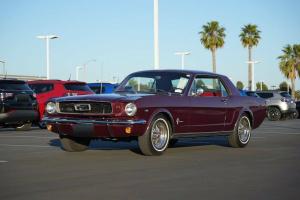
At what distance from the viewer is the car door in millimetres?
10727

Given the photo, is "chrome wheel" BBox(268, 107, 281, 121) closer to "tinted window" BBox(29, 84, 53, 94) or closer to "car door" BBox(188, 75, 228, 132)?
"tinted window" BBox(29, 84, 53, 94)

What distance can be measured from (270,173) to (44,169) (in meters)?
3.06

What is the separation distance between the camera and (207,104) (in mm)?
11008

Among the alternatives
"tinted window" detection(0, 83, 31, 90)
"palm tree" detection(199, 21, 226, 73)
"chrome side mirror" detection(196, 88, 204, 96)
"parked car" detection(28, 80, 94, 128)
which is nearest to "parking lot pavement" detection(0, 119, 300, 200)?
"chrome side mirror" detection(196, 88, 204, 96)

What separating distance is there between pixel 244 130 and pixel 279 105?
1806cm

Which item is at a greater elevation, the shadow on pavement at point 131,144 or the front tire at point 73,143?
the front tire at point 73,143

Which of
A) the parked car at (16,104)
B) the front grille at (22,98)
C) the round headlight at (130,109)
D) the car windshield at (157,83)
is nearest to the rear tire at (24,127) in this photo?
the parked car at (16,104)

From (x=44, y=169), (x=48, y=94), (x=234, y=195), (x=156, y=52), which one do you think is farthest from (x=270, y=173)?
(x=156, y=52)

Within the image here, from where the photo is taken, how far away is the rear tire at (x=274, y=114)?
29.5m

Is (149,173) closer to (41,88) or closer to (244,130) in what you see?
(244,130)

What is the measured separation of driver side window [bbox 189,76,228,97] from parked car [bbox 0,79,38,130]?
6539 mm

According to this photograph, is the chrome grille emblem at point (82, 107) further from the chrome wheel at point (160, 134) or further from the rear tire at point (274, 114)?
the rear tire at point (274, 114)

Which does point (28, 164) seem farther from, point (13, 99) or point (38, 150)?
point (13, 99)

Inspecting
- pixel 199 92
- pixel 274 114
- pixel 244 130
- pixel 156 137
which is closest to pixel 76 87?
pixel 244 130
